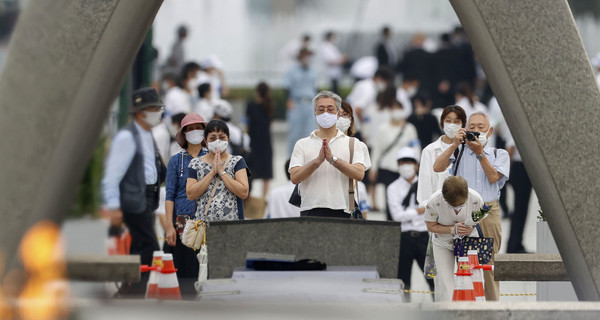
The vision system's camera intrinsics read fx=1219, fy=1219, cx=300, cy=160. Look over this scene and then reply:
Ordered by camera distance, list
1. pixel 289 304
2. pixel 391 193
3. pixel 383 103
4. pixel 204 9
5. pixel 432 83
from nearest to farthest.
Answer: pixel 289 304
pixel 391 193
pixel 383 103
pixel 432 83
pixel 204 9

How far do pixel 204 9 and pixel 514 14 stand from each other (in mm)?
27101

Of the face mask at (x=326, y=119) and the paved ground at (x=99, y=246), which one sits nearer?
the paved ground at (x=99, y=246)

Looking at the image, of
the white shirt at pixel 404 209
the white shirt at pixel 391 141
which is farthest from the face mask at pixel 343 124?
the white shirt at pixel 391 141

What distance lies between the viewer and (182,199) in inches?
416

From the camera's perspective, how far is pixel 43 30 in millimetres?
7996

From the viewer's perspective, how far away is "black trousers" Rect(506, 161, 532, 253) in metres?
15.4

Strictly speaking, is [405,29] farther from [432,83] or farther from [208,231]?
[208,231]

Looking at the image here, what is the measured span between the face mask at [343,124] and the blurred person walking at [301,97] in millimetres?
10420

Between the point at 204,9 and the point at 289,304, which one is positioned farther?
the point at 204,9

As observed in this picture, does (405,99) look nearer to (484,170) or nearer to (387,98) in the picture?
(387,98)

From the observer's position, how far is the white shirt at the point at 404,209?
12109mm

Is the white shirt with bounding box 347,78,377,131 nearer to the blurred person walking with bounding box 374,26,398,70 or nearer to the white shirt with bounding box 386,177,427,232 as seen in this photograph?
the blurred person walking with bounding box 374,26,398,70

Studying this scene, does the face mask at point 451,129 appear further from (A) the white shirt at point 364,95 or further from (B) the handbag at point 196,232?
(A) the white shirt at point 364,95

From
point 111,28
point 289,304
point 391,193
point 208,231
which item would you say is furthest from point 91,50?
point 391,193
